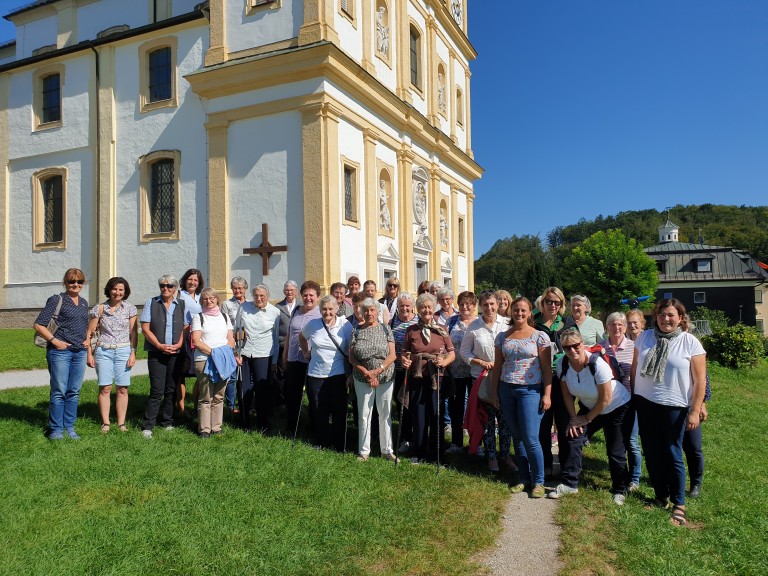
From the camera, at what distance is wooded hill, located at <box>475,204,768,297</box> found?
73.6m

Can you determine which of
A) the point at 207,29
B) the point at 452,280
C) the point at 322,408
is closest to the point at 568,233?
the point at 452,280

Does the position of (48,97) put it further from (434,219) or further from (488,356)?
(488,356)

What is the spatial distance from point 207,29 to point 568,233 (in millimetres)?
99095

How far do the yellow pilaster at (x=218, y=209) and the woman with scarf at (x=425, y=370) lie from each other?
37.2 feet

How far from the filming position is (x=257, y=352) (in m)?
7.37

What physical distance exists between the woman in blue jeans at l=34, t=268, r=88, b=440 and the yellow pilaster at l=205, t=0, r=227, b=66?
12.4 metres

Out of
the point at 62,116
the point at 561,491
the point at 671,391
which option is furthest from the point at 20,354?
the point at 671,391

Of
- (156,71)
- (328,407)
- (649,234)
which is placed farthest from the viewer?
(649,234)

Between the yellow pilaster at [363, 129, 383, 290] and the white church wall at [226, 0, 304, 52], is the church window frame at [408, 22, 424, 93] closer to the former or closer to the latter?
the yellow pilaster at [363, 129, 383, 290]

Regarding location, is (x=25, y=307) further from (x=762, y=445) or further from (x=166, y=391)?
(x=762, y=445)

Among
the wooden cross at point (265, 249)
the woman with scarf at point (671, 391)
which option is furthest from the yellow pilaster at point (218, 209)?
the woman with scarf at point (671, 391)

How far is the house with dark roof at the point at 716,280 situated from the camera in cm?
5122

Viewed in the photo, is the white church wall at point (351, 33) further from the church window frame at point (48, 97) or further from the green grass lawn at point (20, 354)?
the church window frame at point (48, 97)

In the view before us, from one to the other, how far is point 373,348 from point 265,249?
10.6m
